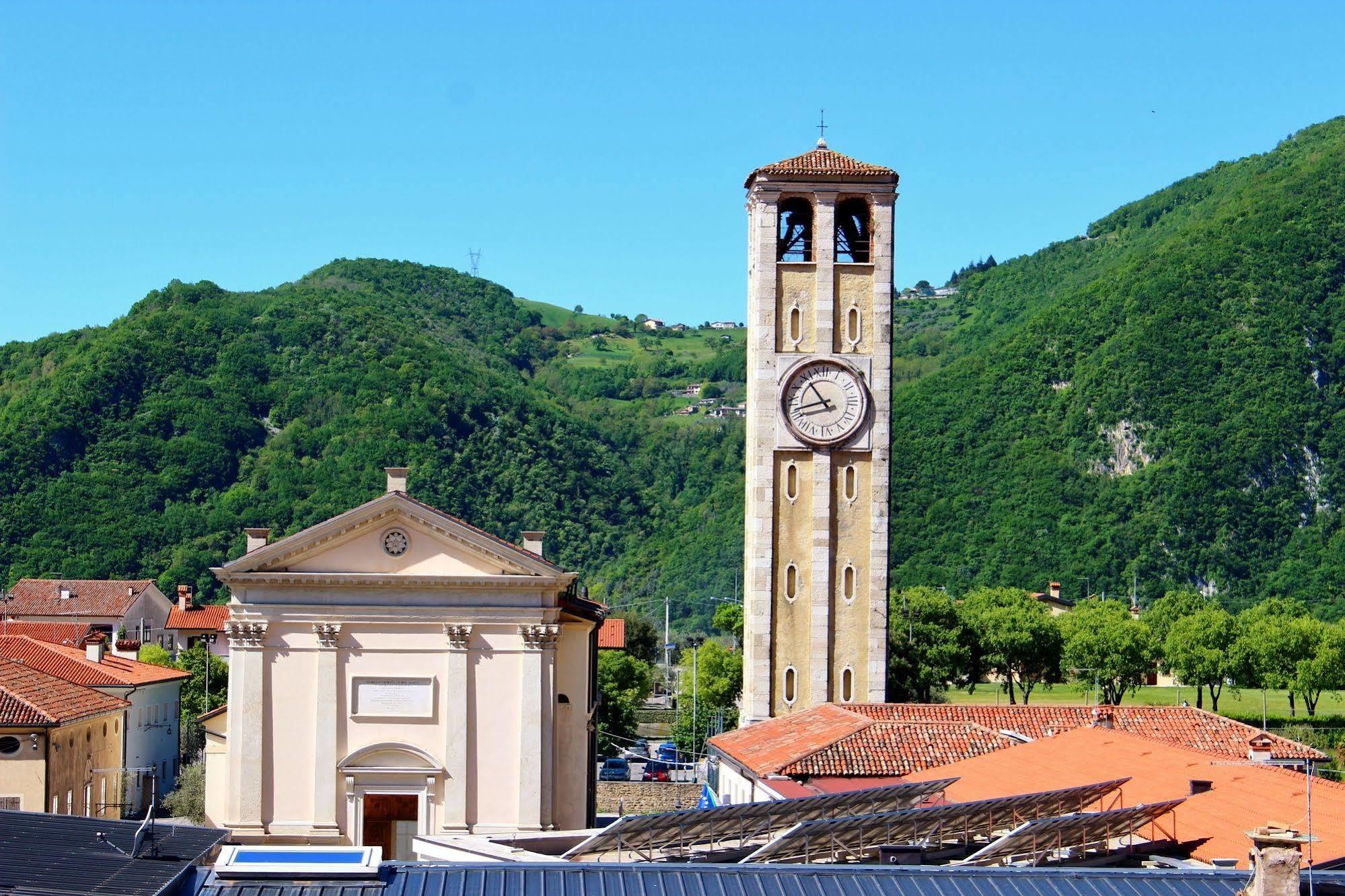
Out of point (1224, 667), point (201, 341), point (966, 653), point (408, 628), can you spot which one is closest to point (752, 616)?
point (408, 628)

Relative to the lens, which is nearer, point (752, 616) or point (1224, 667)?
point (752, 616)

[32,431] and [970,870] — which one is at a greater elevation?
[32,431]

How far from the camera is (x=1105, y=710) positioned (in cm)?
4691

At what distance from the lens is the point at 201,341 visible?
162m

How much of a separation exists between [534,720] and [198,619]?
71.4 metres

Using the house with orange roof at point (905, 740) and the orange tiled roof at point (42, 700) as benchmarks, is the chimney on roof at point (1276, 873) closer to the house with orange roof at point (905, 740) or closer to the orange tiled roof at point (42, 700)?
the house with orange roof at point (905, 740)

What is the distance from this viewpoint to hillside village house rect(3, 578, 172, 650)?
3974 inches

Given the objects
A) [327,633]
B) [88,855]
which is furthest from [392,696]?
[88,855]

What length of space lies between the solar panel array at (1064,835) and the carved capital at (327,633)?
18108 millimetres

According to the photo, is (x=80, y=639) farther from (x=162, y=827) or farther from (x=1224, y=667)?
(x=162, y=827)

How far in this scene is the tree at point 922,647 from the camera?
75000 mm

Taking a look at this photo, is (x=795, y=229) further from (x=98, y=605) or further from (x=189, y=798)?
(x=98, y=605)

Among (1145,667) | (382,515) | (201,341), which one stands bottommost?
(1145,667)

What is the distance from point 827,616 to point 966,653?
99.3 ft
